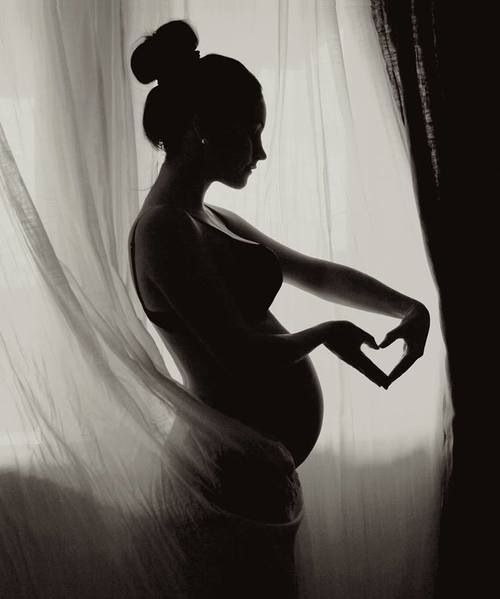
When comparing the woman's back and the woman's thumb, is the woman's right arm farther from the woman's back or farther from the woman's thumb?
the woman's thumb

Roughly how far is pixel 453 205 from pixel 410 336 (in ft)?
1.31

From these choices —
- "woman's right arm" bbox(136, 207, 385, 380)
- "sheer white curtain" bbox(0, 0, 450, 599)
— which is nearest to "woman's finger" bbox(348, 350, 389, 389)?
"woman's right arm" bbox(136, 207, 385, 380)

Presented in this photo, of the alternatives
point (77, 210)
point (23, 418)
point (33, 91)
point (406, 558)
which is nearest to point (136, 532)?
point (23, 418)

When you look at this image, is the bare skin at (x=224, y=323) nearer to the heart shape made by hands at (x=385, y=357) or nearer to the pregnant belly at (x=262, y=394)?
the pregnant belly at (x=262, y=394)

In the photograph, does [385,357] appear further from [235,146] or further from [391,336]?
[235,146]

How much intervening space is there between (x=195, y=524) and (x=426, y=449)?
571 mm

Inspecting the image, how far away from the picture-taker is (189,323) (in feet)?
3.38

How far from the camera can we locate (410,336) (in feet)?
3.86

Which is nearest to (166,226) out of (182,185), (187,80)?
(182,185)

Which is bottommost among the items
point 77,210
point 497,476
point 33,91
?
point 497,476

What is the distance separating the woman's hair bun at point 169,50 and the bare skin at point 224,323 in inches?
3.2

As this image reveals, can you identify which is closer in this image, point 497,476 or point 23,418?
point 23,418

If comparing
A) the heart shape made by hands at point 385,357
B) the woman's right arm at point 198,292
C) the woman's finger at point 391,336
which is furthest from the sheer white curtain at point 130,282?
the woman's finger at point 391,336

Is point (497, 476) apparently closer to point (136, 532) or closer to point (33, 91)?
point (136, 532)
